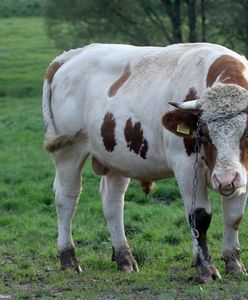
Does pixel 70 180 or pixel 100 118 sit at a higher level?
pixel 100 118

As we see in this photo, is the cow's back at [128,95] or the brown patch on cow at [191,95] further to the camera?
the cow's back at [128,95]

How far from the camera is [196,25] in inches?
1358

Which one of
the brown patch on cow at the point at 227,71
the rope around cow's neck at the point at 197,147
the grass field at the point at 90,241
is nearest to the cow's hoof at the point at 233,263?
the grass field at the point at 90,241

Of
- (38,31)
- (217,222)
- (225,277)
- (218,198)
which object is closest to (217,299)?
(225,277)

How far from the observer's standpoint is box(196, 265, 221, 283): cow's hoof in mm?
7988

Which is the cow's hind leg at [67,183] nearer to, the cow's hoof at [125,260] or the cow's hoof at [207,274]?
the cow's hoof at [125,260]

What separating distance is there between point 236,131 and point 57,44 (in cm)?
2769

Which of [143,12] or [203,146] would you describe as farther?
[143,12]

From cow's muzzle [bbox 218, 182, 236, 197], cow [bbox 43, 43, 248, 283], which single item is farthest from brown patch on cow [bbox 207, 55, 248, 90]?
cow's muzzle [bbox 218, 182, 236, 197]

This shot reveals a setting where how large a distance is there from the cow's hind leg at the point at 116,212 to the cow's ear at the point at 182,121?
73.4 inches

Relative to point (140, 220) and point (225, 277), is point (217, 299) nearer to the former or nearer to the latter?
point (225, 277)

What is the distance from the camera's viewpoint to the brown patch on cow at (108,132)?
891 centimetres

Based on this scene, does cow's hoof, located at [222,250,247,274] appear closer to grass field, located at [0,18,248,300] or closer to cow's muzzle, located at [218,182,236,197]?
grass field, located at [0,18,248,300]

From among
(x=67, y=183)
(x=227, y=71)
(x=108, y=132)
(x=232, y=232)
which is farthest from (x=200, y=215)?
(x=67, y=183)
